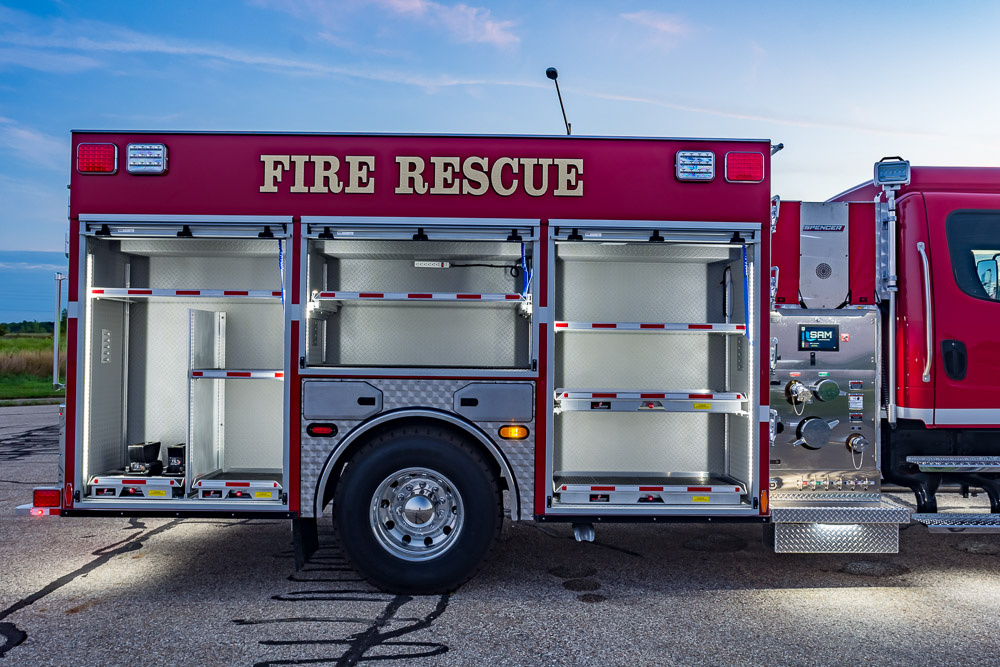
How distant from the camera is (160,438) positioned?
19.1 ft

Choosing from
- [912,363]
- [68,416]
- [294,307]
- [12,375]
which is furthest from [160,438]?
[12,375]

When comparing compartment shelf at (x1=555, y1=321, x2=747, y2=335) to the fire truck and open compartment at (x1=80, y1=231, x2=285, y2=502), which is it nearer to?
the fire truck

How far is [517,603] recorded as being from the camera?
4777 mm

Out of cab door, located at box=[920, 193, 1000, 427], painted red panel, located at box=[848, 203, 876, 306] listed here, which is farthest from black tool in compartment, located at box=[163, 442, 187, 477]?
cab door, located at box=[920, 193, 1000, 427]

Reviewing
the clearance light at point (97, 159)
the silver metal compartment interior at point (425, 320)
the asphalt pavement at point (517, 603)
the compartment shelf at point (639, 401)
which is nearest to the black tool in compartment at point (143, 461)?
the asphalt pavement at point (517, 603)

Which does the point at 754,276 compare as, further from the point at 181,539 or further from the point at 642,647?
the point at 181,539

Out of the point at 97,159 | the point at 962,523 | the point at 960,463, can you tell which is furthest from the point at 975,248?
the point at 97,159

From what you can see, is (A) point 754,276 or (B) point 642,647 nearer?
(B) point 642,647

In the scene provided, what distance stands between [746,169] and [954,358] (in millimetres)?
1970

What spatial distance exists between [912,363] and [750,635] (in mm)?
2281

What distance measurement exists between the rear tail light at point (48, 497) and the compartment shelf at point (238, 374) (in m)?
1.14

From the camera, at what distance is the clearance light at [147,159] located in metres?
4.91

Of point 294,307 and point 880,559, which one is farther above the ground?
point 294,307

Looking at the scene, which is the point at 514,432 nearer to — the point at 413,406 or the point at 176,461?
the point at 413,406
